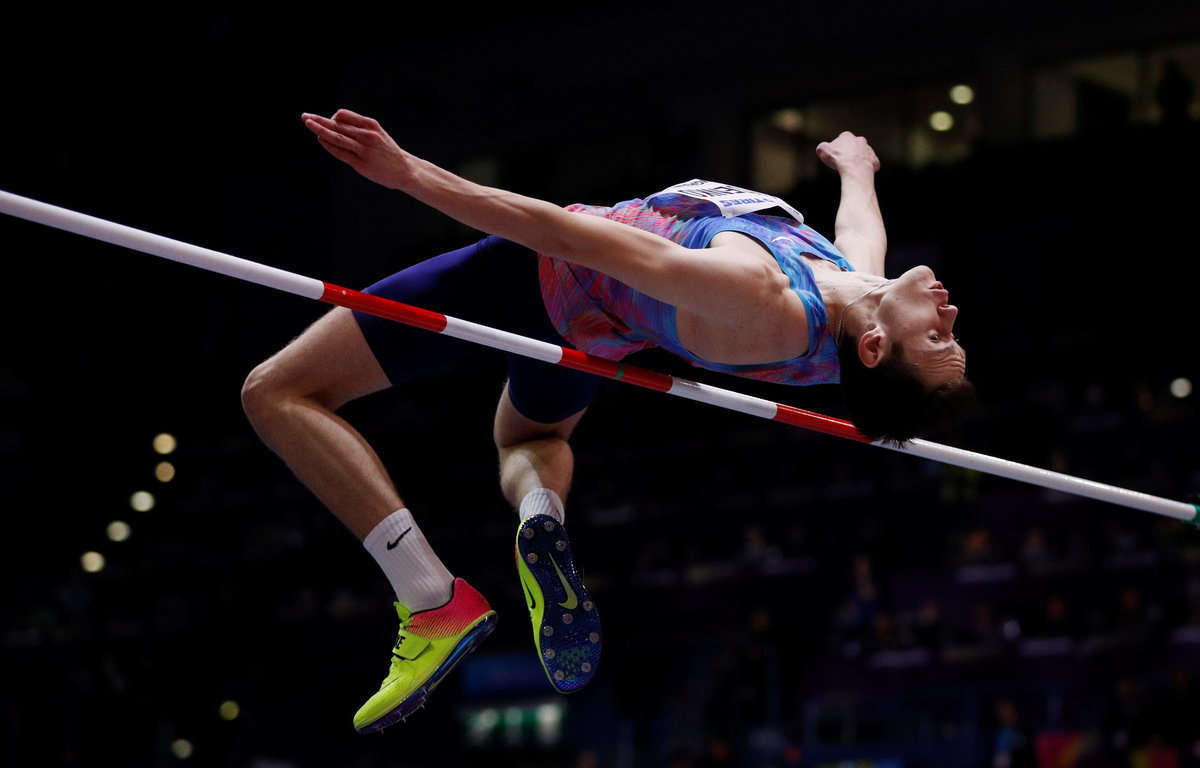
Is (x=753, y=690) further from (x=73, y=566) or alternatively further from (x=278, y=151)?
(x=278, y=151)

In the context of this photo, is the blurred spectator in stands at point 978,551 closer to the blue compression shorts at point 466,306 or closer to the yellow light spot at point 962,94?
the blue compression shorts at point 466,306

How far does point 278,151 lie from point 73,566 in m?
6.56

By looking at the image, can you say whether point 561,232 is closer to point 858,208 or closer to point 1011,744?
point 858,208

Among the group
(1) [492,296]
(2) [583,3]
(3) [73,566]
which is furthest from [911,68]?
(1) [492,296]

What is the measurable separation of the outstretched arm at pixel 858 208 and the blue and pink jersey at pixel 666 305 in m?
0.21

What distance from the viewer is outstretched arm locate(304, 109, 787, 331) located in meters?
2.81

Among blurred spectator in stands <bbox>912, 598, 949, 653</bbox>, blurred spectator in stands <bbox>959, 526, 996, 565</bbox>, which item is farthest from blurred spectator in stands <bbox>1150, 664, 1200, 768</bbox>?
blurred spectator in stands <bbox>959, 526, 996, 565</bbox>

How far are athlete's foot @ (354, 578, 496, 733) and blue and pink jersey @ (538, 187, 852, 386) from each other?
0.70 meters

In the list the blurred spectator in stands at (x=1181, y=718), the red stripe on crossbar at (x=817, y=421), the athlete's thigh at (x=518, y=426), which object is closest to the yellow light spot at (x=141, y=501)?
the blurred spectator in stands at (x=1181, y=718)

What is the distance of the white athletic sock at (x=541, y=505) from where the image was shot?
11.5ft

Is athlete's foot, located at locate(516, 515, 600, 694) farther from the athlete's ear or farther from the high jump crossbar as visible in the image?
the athlete's ear

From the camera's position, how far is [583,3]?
1691 cm

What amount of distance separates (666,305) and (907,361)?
1.80 ft

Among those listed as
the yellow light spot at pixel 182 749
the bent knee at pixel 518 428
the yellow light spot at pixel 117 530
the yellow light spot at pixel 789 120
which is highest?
the yellow light spot at pixel 789 120
